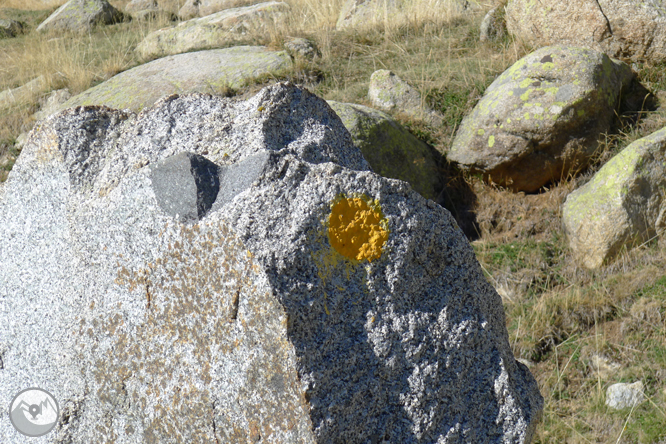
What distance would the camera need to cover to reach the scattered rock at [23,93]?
24.1ft

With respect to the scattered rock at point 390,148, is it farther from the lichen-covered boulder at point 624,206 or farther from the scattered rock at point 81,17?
the scattered rock at point 81,17

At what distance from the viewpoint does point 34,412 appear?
5.64 feet

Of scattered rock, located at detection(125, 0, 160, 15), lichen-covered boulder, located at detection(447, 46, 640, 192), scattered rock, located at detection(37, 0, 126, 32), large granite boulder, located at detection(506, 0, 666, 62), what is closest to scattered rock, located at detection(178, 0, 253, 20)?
scattered rock, located at detection(125, 0, 160, 15)

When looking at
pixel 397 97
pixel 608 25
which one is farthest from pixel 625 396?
pixel 608 25

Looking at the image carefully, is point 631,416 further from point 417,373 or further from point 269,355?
point 269,355

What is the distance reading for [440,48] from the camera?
6.79 metres

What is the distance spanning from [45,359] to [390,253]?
1.07 m

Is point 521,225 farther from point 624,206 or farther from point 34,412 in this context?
point 34,412

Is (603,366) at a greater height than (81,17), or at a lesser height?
greater

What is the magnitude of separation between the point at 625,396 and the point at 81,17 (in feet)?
36.4

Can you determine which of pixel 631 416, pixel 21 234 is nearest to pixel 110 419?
pixel 21 234

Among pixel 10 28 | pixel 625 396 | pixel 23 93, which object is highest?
pixel 625 396

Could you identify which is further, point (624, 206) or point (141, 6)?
point (141, 6)

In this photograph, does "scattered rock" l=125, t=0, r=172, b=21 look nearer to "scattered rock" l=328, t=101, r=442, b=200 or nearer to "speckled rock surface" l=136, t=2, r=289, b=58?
"speckled rock surface" l=136, t=2, r=289, b=58
